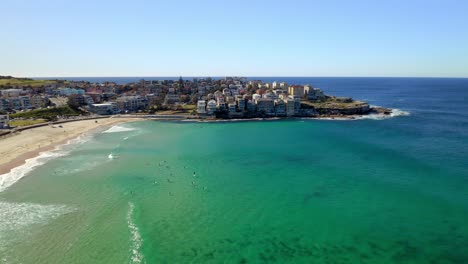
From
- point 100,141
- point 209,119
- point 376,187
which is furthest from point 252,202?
point 209,119

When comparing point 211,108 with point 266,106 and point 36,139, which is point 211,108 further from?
point 36,139

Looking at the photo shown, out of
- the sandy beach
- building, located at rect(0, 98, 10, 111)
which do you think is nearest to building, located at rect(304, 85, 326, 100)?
the sandy beach

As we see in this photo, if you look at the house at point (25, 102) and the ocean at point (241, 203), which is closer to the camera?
the ocean at point (241, 203)

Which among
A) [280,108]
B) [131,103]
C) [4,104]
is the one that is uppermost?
[4,104]

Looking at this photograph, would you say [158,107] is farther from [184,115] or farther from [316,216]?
[316,216]

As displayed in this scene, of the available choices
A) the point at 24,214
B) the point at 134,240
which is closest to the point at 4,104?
the point at 24,214

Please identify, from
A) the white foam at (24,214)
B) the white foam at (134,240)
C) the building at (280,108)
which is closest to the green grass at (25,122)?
the white foam at (24,214)

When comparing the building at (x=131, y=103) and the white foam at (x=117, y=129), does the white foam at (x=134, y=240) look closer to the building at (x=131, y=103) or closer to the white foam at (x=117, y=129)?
the white foam at (x=117, y=129)
